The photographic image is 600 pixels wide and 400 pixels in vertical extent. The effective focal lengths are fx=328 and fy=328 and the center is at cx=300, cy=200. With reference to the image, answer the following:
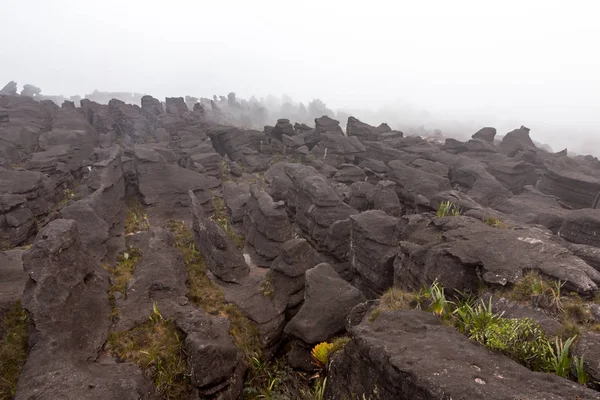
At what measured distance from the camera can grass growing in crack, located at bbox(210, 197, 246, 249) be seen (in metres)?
27.6

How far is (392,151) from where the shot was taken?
50156mm

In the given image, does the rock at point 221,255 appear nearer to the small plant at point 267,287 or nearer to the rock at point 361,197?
the small plant at point 267,287

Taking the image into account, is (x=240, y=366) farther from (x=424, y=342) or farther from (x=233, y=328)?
(x=424, y=342)

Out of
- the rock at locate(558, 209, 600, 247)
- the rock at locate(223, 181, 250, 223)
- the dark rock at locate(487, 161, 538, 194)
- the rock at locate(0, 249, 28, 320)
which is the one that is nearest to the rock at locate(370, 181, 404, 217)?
the rock at locate(223, 181, 250, 223)

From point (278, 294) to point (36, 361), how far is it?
36.5ft

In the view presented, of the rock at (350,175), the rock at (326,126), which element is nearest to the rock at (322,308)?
the rock at (350,175)

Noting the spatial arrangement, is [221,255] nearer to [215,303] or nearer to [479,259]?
[215,303]

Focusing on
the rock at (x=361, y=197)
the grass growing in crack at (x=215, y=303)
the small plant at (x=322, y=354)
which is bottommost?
the grass growing in crack at (x=215, y=303)

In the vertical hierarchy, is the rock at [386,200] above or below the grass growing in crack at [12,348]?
above

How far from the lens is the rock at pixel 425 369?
7004mm

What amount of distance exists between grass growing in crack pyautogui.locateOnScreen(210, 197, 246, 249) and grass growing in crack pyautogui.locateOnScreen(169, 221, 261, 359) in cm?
376

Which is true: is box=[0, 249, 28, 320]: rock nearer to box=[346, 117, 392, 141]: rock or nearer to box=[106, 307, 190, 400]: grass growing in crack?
box=[106, 307, 190, 400]: grass growing in crack

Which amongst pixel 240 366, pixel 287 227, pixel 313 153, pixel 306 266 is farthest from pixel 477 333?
pixel 313 153

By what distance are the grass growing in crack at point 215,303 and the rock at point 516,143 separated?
178 ft
